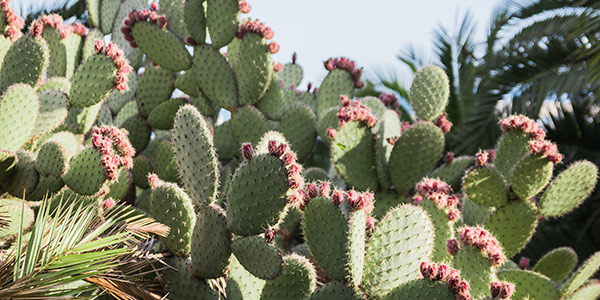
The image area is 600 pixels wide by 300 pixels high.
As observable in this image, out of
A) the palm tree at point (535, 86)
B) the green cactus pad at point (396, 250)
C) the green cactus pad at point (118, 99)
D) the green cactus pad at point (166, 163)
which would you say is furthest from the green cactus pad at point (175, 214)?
the palm tree at point (535, 86)

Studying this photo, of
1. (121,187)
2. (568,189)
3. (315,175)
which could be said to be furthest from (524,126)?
(121,187)

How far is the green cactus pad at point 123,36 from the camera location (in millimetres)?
4512

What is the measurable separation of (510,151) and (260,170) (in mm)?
1505

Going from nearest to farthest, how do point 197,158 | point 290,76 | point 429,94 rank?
point 197,158, point 429,94, point 290,76

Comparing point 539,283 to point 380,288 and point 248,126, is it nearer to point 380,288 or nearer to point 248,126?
point 380,288

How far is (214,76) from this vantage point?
12.6ft

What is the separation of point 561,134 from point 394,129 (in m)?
4.58

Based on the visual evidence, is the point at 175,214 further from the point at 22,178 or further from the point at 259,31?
the point at 259,31

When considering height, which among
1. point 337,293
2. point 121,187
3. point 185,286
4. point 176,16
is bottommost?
point 185,286

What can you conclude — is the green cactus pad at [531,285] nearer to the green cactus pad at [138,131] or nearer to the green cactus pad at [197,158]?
the green cactus pad at [197,158]

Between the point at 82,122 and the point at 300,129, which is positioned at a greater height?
the point at 300,129

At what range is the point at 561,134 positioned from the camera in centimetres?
757

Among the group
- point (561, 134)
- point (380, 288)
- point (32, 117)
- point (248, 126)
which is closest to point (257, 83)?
point (248, 126)

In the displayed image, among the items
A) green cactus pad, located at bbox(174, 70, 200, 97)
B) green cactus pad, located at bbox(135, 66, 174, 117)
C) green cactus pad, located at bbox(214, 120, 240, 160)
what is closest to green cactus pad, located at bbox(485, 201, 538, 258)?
green cactus pad, located at bbox(214, 120, 240, 160)
